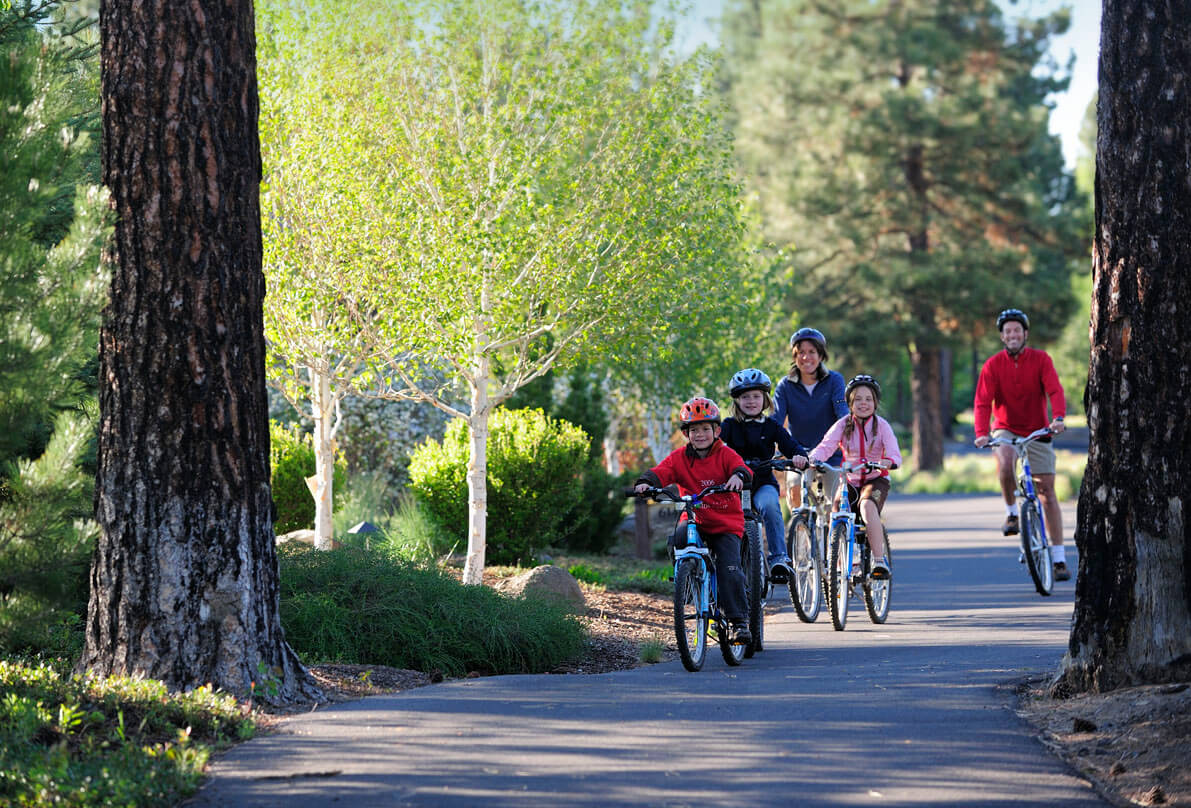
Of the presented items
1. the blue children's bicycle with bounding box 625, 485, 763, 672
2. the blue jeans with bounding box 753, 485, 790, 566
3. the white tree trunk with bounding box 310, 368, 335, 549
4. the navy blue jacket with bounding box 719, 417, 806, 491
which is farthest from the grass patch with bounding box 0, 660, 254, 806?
the white tree trunk with bounding box 310, 368, 335, 549

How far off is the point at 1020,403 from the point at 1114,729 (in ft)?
21.8

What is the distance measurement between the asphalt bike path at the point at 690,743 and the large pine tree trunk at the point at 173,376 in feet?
2.78

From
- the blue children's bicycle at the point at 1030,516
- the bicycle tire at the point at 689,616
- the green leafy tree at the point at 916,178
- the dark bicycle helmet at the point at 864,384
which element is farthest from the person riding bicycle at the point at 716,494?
the green leafy tree at the point at 916,178

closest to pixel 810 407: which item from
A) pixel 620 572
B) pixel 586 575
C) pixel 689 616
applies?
pixel 689 616

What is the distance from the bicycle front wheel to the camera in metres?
12.6

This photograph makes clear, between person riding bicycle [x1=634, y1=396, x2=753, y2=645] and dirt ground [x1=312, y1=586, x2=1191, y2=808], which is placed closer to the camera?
dirt ground [x1=312, y1=586, x2=1191, y2=808]

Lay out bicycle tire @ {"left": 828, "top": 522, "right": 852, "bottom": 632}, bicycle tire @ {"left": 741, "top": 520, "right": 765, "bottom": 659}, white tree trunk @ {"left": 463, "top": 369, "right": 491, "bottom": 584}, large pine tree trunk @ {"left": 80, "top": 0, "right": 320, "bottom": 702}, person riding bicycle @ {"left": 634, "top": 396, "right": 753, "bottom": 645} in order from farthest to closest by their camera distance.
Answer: white tree trunk @ {"left": 463, "top": 369, "right": 491, "bottom": 584}
bicycle tire @ {"left": 828, "top": 522, "right": 852, "bottom": 632}
bicycle tire @ {"left": 741, "top": 520, "right": 765, "bottom": 659}
person riding bicycle @ {"left": 634, "top": 396, "right": 753, "bottom": 645}
large pine tree trunk @ {"left": 80, "top": 0, "right": 320, "bottom": 702}

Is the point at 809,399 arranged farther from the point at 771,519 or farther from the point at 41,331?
the point at 41,331

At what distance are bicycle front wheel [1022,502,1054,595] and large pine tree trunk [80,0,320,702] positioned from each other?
298 inches

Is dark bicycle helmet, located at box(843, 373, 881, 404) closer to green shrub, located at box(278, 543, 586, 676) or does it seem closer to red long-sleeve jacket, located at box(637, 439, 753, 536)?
red long-sleeve jacket, located at box(637, 439, 753, 536)

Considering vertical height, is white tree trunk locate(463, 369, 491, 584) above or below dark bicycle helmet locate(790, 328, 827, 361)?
below

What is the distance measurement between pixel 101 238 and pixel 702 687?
3.91 m

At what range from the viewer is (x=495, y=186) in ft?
43.7

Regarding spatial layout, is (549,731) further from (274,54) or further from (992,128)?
(992,128)
